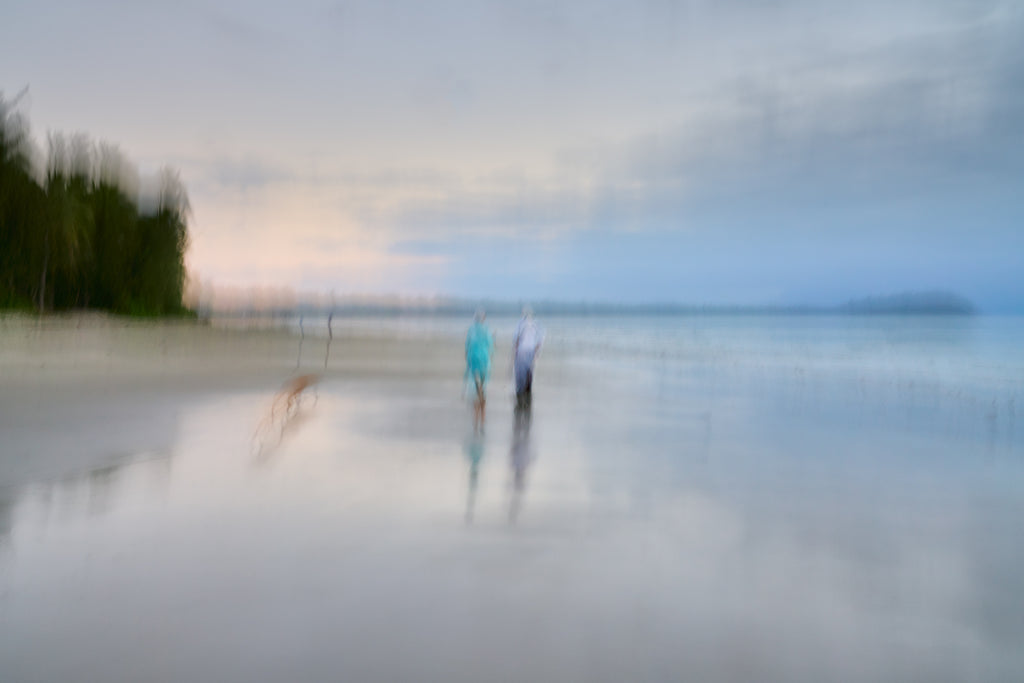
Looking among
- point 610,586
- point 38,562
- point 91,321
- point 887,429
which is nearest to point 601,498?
point 610,586

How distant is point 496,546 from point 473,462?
3.37 metres

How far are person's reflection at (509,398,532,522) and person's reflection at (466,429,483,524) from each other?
14.5 inches

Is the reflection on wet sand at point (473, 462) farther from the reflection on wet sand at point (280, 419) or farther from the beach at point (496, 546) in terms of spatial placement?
the reflection on wet sand at point (280, 419)

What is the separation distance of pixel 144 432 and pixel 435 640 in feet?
26.4

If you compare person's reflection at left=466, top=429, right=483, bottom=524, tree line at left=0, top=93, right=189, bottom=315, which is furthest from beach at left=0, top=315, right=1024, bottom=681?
tree line at left=0, top=93, right=189, bottom=315

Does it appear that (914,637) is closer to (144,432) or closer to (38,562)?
(38,562)

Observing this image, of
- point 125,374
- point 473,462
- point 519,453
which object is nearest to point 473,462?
point 473,462

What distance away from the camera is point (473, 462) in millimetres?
9273

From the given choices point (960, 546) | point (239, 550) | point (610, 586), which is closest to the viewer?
point (610, 586)

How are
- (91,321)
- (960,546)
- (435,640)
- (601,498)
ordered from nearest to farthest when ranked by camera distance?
(435,640) → (960,546) → (601,498) → (91,321)

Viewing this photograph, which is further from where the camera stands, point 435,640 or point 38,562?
point 38,562

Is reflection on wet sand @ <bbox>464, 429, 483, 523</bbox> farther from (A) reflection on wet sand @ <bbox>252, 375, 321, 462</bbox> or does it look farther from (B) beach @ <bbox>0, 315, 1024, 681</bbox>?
(A) reflection on wet sand @ <bbox>252, 375, 321, 462</bbox>

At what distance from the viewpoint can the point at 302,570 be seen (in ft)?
17.0

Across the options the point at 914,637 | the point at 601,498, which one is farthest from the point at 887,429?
the point at 914,637
